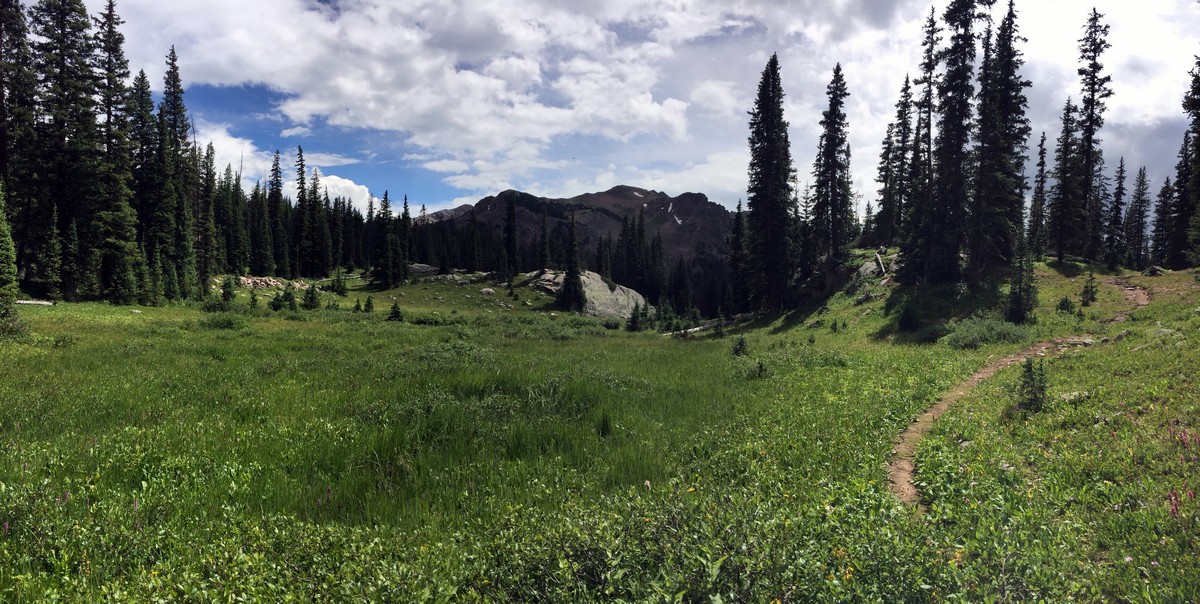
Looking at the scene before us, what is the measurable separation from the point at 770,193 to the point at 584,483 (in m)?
41.4

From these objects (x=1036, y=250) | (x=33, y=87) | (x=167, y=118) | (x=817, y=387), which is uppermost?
(x=167, y=118)

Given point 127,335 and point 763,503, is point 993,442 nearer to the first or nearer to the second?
point 763,503

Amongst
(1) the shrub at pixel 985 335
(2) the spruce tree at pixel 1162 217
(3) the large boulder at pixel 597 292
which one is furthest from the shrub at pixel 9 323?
(2) the spruce tree at pixel 1162 217

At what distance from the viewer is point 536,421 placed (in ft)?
34.1

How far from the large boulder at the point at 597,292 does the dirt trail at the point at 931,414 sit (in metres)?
63.3

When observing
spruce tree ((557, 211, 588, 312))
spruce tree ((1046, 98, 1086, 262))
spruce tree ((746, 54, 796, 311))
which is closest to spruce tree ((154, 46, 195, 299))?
spruce tree ((557, 211, 588, 312))

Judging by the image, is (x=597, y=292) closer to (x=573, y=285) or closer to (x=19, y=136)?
(x=573, y=285)

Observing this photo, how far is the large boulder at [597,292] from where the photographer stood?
83562mm

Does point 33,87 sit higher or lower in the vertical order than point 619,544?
higher

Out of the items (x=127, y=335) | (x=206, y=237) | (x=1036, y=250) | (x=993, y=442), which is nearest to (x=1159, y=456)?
(x=993, y=442)

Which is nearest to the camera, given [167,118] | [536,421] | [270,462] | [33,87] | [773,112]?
[270,462]

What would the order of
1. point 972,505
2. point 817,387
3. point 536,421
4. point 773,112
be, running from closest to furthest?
point 972,505, point 536,421, point 817,387, point 773,112

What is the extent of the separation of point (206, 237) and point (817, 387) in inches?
2814

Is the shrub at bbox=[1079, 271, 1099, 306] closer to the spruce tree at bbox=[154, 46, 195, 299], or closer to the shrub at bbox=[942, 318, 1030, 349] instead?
the shrub at bbox=[942, 318, 1030, 349]
